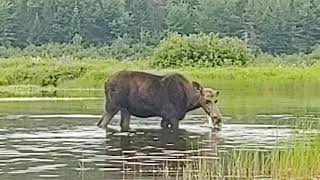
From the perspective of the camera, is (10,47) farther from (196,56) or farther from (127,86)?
(127,86)

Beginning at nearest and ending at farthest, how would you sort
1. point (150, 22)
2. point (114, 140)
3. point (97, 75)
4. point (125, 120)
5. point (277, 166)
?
point (277, 166) < point (114, 140) < point (125, 120) < point (97, 75) < point (150, 22)

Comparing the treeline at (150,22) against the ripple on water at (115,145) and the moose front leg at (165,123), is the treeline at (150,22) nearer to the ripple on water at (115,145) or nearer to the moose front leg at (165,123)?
the moose front leg at (165,123)

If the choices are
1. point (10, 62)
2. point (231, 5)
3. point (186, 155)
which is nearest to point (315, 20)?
point (231, 5)

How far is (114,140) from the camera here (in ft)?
66.1

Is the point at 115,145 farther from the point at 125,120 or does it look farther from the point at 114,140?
the point at 125,120

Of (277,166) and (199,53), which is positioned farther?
(199,53)

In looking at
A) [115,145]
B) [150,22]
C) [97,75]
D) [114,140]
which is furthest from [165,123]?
[150,22]

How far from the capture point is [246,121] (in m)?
24.9

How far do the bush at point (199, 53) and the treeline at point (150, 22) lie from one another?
24.8 metres

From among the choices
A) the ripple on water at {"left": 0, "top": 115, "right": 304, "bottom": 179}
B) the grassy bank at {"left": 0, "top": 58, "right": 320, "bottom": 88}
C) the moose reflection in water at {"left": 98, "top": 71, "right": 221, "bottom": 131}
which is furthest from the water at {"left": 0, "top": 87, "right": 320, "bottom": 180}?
the grassy bank at {"left": 0, "top": 58, "right": 320, "bottom": 88}

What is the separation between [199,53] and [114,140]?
3549 centimetres

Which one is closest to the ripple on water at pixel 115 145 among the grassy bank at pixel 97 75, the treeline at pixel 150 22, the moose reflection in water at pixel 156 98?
the moose reflection in water at pixel 156 98

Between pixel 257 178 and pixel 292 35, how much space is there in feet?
225

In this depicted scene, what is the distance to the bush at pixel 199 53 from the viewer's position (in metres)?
54.8
